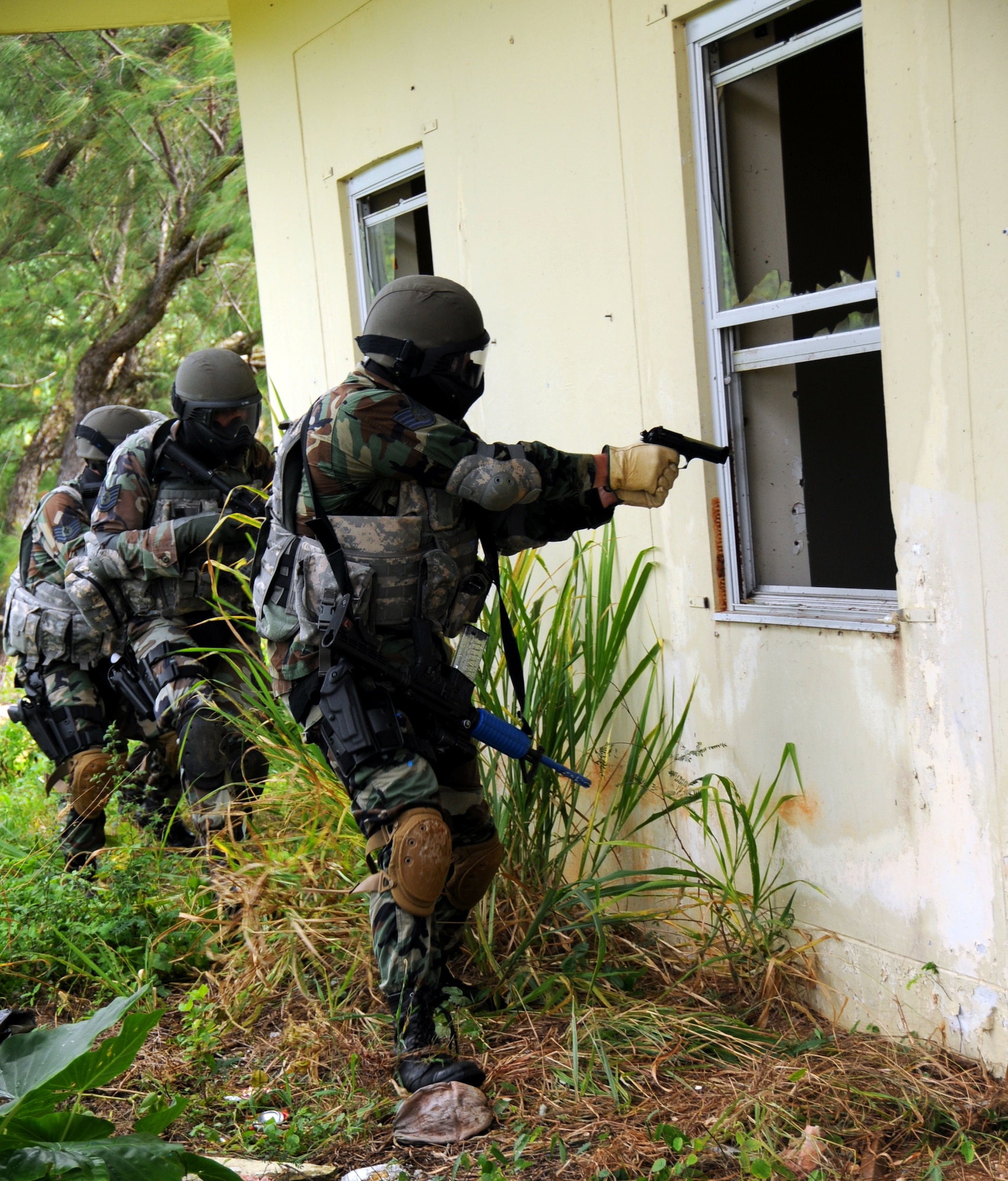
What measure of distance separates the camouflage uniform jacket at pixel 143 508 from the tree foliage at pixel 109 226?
5211 millimetres

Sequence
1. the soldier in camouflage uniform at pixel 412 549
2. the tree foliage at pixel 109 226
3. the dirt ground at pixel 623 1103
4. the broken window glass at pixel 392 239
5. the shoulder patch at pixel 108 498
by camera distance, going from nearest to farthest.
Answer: the dirt ground at pixel 623 1103 → the soldier in camouflage uniform at pixel 412 549 → the shoulder patch at pixel 108 498 → the broken window glass at pixel 392 239 → the tree foliage at pixel 109 226

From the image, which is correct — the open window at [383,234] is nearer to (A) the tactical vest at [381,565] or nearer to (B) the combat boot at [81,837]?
(A) the tactical vest at [381,565]

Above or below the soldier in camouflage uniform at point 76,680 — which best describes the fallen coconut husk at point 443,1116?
below

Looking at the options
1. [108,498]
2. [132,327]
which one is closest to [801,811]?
[108,498]

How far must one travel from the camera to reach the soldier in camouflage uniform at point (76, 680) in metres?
4.59

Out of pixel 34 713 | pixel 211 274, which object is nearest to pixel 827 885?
pixel 34 713

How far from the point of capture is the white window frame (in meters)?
4.37

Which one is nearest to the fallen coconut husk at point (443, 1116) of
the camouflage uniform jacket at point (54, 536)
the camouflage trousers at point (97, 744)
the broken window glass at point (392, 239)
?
the camouflage trousers at point (97, 744)

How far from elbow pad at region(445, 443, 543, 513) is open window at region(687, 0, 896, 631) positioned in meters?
0.67

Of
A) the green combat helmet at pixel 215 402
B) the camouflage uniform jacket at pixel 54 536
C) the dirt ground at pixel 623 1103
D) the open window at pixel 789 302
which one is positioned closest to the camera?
the dirt ground at pixel 623 1103

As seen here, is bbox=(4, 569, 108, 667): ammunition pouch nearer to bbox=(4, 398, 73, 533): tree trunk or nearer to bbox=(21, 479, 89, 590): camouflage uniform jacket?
bbox=(21, 479, 89, 590): camouflage uniform jacket

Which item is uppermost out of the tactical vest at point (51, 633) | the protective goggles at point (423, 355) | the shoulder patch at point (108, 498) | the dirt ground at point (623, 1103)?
the protective goggles at point (423, 355)

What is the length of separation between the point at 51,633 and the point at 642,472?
2932 mm

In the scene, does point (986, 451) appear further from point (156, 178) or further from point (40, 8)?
point (156, 178)
